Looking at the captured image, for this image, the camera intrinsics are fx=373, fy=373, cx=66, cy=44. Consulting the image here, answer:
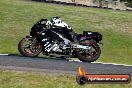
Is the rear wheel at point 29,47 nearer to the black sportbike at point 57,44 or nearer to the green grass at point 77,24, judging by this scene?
the black sportbike at point 57,44

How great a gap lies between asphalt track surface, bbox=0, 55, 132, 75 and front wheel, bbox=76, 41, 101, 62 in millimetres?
344

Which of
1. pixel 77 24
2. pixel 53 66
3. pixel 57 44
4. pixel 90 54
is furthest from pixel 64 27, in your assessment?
pixel 77 24

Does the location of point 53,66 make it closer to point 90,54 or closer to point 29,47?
point 29,47

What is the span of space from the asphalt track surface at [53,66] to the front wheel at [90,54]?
344 millimetres

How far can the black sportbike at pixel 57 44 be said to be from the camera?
51.1 ft

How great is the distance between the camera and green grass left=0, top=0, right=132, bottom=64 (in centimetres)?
2135

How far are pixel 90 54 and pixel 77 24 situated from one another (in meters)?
12.0

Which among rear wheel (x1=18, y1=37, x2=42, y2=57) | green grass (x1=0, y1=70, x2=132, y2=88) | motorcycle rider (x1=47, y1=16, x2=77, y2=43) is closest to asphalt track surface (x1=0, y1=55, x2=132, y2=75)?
rear wheel (x1=18, y1=37, x2=42, y2=57)

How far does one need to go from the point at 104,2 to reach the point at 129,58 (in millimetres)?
25095

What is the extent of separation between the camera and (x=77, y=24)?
1088 inches

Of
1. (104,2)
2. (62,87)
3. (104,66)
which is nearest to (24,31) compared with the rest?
(104,66)

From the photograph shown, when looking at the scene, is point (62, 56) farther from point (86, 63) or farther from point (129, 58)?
point (129, 58)

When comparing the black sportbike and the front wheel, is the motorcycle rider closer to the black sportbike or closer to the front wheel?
the black sportbike

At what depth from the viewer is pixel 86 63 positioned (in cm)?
1548
